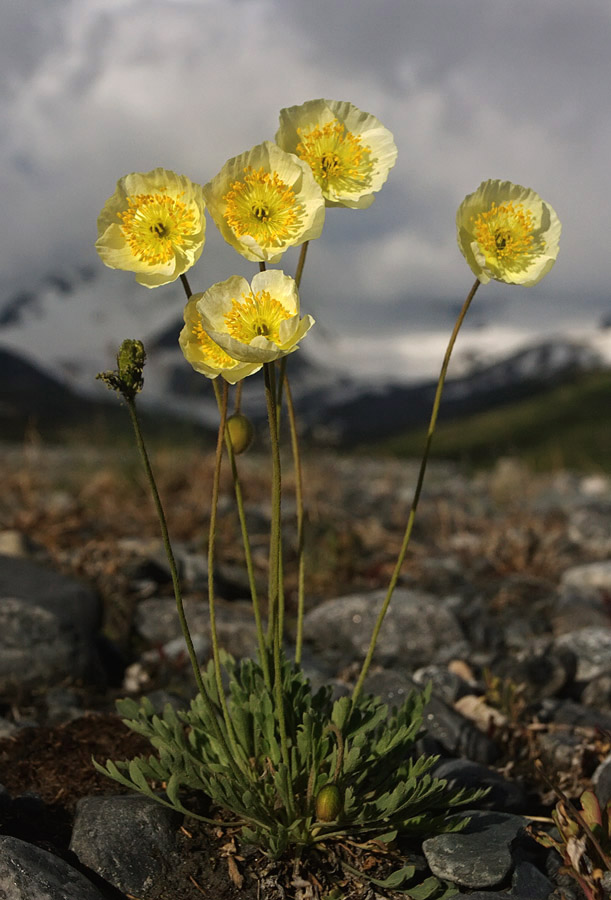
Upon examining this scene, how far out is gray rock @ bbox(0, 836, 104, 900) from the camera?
1.89m

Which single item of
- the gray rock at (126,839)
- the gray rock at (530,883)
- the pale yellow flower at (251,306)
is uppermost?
the pale yellow flower at (251,306)

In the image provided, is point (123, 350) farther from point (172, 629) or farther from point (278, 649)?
point (172, 629)

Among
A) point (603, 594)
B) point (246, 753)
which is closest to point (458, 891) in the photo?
point (246, 753)

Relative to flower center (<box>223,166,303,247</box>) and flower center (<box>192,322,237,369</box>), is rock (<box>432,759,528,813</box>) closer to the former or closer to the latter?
flower center (<box>192,322,237,369</box>)

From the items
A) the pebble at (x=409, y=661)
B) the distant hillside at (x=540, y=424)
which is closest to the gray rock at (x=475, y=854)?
the pebble at (x=409, y=661)

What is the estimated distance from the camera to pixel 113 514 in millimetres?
5902

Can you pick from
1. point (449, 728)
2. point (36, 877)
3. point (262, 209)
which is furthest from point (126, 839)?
point (262, 209)

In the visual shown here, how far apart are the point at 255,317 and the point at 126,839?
5.08 ft

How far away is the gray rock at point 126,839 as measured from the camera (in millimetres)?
2129

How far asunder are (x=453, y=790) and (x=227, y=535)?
3171 millimetres

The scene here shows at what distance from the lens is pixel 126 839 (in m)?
2.19

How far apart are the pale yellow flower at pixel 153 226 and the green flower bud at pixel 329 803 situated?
4.68ft

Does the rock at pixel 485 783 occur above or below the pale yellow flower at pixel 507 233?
below

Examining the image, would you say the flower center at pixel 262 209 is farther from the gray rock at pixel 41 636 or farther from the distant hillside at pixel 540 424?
the distant hillside at pixel 540 424
